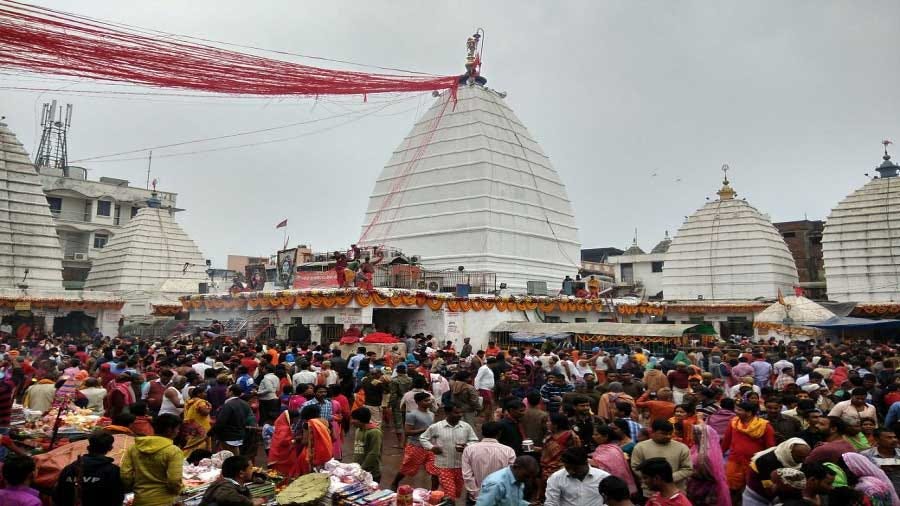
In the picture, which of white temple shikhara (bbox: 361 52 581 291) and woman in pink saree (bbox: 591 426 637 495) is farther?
white temple shikhara (bbox: 361 52 581 291)

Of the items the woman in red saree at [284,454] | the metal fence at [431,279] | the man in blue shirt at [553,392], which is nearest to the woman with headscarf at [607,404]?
the man in blue shirt at [553,392]

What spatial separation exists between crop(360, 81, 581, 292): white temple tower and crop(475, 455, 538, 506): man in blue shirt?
22.2m

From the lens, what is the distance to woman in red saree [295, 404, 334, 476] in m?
6.14

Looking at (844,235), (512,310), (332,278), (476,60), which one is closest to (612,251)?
(844,235)

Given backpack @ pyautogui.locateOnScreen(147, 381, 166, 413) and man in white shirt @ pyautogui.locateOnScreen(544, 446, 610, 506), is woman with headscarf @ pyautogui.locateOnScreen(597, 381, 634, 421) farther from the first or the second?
backpack @ pyautogui.locateOnScreen(147, 381, 166, 413)

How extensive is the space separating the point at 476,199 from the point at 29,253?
2427cm

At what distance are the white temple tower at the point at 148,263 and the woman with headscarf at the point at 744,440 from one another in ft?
120

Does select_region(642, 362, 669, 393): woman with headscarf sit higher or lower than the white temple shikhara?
lower

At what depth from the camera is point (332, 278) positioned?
21.8m

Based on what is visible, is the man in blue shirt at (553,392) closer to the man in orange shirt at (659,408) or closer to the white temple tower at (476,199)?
the man in orange shirt at (659,408)

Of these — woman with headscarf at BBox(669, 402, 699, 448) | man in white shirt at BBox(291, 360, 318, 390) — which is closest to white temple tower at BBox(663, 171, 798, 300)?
man in white shirt at BBox(291, 360, 318, 390)

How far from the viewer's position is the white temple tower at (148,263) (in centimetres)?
3719

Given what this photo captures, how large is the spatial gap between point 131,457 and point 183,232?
138 ft

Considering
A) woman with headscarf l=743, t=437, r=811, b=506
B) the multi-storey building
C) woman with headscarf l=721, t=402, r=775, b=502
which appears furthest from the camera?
the multi-storey building
